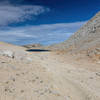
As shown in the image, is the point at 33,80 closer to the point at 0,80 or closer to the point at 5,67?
the point at 0,80

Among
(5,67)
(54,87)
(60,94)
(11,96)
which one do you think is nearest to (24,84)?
(11,96)

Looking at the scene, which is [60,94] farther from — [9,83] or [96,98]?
[9,83]

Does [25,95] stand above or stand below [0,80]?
below

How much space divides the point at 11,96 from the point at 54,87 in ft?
6.95

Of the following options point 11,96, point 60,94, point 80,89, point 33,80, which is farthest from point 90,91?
point 11,96

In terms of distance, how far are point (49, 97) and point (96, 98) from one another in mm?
2139

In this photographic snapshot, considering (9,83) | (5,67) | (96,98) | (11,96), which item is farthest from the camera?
(5,67)

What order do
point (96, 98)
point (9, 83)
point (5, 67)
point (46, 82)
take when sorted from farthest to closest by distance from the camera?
point (5, 67) < point (46, 82) < point (9, 83) < point (96, 98)

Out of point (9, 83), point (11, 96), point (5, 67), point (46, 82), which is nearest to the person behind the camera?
point (11, 96)

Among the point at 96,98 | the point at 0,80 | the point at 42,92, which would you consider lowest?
the point at 96,98

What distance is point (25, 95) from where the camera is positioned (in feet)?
15.8

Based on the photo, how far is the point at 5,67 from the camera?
296 inches

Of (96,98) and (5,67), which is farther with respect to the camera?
(5,67)

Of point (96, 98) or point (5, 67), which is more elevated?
point (5, 67)
